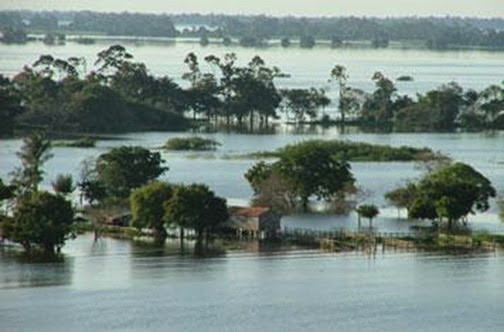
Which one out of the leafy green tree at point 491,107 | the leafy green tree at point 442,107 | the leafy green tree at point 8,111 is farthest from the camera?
the leafy green tree at point 491,107

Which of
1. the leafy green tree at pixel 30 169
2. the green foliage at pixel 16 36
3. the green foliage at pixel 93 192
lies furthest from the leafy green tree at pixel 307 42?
the green foliage at pixel 93 192

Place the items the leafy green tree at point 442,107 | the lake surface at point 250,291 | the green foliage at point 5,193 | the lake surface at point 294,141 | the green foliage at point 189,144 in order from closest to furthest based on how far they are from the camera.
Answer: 1. the lake surface at point 250,291
2. the green foliage at point 5,193
3. the lake surface at point 294,141
4. the green foliage at point 189,144
5. the leafy green tree at point 442,107

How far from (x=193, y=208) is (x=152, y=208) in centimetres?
48

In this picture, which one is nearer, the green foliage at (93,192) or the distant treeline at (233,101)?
the green foliage at (93,192)

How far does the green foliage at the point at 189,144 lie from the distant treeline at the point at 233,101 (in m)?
2.83

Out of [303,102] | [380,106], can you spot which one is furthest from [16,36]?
[380,106]

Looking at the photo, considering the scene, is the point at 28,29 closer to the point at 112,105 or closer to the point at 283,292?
the point at 112,105

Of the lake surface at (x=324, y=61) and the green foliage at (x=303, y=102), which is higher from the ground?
the green foliage at (x=303, y=102)

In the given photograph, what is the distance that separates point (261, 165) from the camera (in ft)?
61.0

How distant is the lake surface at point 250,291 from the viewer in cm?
1202

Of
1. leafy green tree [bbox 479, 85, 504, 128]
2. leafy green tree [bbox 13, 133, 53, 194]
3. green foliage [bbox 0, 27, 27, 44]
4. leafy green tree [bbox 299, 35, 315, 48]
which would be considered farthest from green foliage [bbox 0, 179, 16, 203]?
leafy green tree [bbox 299, 35, 315, 48]

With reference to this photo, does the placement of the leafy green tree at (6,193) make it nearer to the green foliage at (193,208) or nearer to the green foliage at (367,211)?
the green foliage at (193,208)

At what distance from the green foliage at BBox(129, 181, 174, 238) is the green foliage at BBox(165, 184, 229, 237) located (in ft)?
0.46

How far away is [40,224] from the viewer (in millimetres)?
14898
